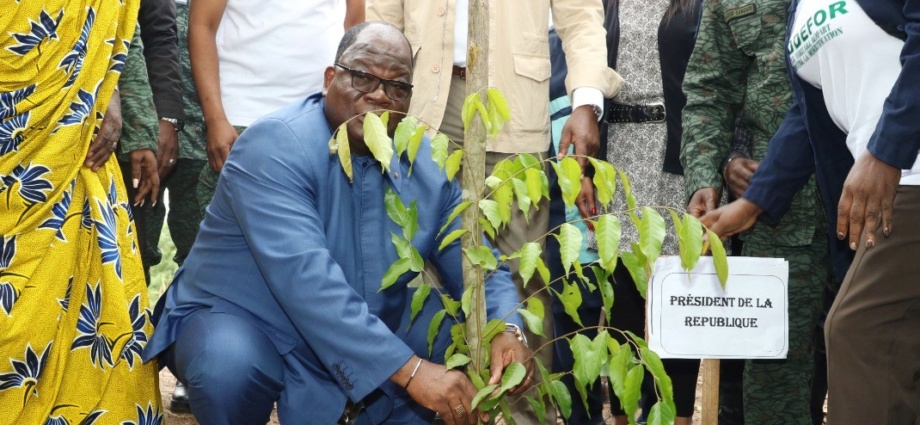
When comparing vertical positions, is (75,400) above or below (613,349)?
below

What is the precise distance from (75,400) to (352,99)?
1206 millimetres

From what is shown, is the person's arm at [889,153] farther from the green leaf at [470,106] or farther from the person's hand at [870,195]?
the green leaf at [470,106]

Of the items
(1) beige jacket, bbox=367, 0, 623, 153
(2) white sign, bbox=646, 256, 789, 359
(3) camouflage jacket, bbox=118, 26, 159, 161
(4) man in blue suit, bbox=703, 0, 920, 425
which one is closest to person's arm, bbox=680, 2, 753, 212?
(1) beige jacket, bbox=367, 0, 623, 153

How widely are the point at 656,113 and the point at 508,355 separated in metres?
1.35

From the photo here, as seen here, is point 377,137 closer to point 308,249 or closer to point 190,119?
point 308,249

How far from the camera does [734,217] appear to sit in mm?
3406

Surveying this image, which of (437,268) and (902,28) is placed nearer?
(902,28)

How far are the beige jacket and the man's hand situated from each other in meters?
1.16

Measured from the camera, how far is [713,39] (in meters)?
3.71

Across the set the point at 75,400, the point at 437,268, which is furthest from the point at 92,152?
the point at 437,268

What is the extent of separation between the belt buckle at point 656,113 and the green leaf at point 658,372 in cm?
157

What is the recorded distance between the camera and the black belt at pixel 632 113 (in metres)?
3.92

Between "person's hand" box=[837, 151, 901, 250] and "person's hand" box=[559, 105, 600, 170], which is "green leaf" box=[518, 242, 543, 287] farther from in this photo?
"person's hand" box=[559, 105, 600, 170]

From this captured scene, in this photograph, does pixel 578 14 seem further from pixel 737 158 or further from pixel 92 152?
pixel 92 152
